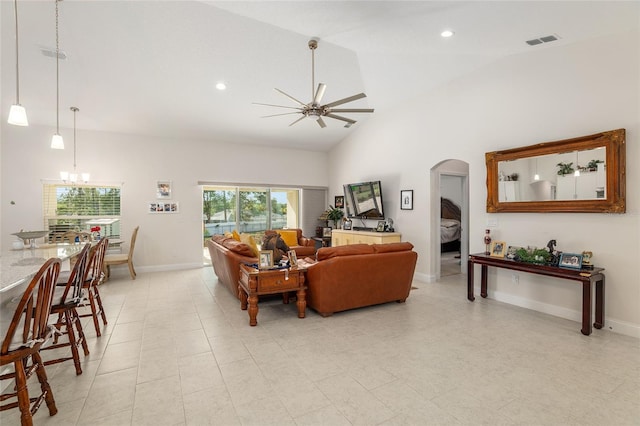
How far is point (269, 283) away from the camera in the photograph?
147 inches

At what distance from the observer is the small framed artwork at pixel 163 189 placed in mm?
6887

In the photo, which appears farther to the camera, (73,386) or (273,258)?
(273,258)

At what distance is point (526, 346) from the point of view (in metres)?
3.09

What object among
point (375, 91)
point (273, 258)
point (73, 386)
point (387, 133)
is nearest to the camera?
point (73, 386)

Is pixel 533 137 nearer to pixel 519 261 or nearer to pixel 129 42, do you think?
pixel 519 261

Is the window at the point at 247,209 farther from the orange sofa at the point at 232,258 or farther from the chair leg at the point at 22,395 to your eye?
the chair leg at the point at 22,395

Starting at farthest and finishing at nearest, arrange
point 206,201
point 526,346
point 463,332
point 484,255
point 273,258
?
point 206,201, point 484,255, point 273,258, point 463,332, point 526,346

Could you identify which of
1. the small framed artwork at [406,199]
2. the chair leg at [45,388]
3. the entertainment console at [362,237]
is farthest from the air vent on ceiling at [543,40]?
the chair leg at [45,388]

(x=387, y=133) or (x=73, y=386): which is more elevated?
(x=387, y=133)

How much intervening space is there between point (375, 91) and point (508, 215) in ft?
10.7

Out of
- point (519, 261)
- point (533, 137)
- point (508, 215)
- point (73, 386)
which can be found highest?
point (533, 137)

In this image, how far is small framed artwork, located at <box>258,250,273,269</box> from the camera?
3746 mm

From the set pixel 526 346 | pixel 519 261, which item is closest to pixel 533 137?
pixel 519 261

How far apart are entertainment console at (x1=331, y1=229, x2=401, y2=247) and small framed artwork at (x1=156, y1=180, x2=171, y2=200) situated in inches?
157
